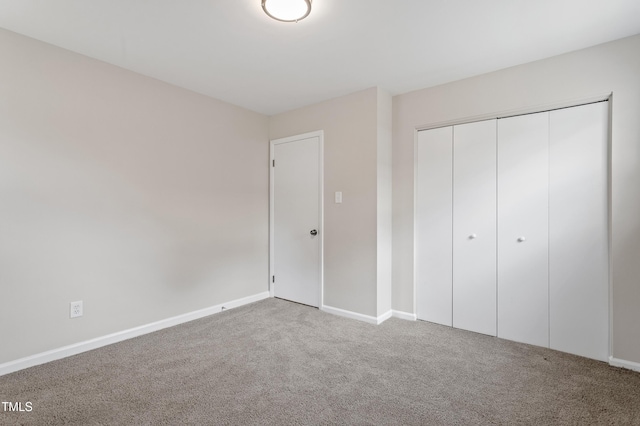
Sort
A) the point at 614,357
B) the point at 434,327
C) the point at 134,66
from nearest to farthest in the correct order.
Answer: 1. the point at 614,357
2. the point at 134,66
3. the point at 434,327

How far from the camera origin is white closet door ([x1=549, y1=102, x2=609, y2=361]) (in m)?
2.37

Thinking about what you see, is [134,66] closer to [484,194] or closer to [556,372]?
[484,194]

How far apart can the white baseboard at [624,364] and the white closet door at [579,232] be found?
61 mm

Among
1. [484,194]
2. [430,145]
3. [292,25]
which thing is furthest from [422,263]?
[292,25]

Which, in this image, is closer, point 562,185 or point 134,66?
point 562,185

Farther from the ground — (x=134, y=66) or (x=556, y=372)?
(x=134, y=66)

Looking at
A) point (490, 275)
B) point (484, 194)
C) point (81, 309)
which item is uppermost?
Result: point (484, 194)

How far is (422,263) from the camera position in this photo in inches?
127

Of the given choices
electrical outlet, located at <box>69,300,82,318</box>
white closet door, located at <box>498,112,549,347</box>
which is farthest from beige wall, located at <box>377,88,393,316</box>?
electrical outlet, located at <box>69,300,82,318</box>

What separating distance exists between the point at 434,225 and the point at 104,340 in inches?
123

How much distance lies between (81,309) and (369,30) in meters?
3.03

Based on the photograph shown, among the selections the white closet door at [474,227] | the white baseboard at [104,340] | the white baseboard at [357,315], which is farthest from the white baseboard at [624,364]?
the white baseboard at [104,340]

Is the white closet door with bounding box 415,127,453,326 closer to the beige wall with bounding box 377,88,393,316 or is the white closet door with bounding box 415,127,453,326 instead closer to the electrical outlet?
the beige wall with bounding box 377,88,393,316

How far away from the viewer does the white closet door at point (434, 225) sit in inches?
121
